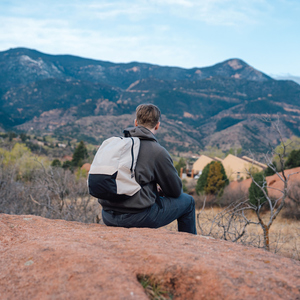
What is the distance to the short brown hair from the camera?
3.12 m

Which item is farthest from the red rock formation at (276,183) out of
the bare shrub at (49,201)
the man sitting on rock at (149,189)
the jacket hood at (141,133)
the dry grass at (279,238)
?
the jacket hood at (141,133)

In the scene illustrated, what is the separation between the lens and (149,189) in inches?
117

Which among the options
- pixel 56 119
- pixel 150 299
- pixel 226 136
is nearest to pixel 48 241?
pixel 150 299

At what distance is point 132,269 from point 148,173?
1.15 meters

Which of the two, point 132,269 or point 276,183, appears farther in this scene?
point 276,183

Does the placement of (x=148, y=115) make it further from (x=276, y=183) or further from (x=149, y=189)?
(x=276, y=183)

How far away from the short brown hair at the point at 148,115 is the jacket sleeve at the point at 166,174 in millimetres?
342

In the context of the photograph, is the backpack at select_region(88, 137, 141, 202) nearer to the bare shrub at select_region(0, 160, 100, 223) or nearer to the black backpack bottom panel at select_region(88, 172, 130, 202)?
the black backpack bottom panel at select_region(88, 172, 130, 202)

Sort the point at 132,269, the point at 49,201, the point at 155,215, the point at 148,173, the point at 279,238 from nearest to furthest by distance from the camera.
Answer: the point at 132,269 < the point at 148,173 < the point at 155,215 < the point at 279,238 < the point at 49,201

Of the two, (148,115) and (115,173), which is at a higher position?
(148,115)

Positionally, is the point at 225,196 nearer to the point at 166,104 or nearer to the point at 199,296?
the point at 199,296

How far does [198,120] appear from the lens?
186 m

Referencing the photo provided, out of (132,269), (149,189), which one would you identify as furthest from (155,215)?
(132,269)

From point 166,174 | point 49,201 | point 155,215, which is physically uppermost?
point 166,174
